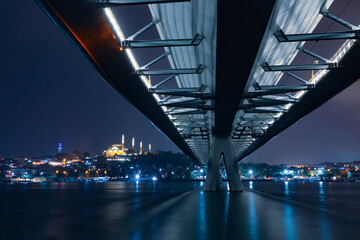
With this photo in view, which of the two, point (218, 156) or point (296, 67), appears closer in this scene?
point (296, 67)

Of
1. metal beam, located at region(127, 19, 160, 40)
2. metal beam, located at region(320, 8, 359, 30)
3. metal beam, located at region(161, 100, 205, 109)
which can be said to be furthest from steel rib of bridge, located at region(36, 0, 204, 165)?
metal beam, located at region(320, 8, 359, 30)

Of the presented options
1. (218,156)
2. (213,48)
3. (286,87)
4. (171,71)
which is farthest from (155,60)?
(218,156)

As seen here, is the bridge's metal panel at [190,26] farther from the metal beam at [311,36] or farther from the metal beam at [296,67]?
the metal beam at [296,67]

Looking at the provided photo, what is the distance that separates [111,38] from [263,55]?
29.5 ft

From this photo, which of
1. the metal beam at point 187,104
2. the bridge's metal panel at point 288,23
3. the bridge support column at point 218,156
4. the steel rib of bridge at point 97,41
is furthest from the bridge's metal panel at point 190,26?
the bridge support column at point 218,156

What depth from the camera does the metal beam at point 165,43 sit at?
1636cm

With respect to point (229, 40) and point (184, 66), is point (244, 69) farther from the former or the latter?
point (184, 66)

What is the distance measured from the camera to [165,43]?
53.4 feet

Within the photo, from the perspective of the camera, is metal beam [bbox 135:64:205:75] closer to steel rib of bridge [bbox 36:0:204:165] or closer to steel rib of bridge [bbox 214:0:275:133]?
steel rib of bridge [bbox 36:0:204:165]

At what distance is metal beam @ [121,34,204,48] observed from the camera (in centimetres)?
1636

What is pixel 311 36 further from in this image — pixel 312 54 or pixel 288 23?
pixel 312 54

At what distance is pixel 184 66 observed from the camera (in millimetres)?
23359

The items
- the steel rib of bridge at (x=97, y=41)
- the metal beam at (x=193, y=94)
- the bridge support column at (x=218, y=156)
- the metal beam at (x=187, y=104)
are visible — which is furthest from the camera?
the bridge support column at (x=218, y=156)

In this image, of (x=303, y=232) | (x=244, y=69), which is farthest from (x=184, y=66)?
(x=303, y=232)
